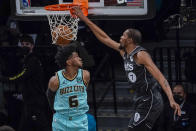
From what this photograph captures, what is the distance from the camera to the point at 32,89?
Answer: 9.66 metres

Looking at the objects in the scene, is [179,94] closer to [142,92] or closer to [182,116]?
[182,116]

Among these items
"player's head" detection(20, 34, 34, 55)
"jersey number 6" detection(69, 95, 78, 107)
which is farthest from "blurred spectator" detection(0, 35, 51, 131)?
"jersey number 6" detection(69, 95, 78, 107)

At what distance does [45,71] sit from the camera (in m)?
11.0

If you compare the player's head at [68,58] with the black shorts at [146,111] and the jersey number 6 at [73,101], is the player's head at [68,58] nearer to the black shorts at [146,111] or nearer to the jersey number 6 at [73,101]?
the jersey number 6 at [73,101]

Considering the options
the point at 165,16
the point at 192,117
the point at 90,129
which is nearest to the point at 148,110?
the point at 90,129

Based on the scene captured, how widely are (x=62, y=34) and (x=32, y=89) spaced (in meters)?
1.57

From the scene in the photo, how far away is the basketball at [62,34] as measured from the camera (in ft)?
27.7

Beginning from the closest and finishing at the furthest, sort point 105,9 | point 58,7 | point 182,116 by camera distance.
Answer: point 58,7 < point 105,9 < point 182,116

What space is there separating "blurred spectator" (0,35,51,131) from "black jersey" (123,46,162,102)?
2571mm

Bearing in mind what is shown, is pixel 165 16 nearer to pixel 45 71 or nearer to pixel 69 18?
pixel 45 71

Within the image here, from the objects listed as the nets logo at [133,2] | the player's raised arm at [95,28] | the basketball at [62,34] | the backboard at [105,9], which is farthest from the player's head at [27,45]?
the player's raised arm at [95,28]

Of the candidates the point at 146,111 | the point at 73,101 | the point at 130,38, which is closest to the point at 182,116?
the point at 146,111

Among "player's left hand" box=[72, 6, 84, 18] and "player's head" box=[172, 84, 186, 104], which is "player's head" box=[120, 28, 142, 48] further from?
"player's head" box=[172, 84, 186, 104]

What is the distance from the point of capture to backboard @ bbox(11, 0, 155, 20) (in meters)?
8.34
